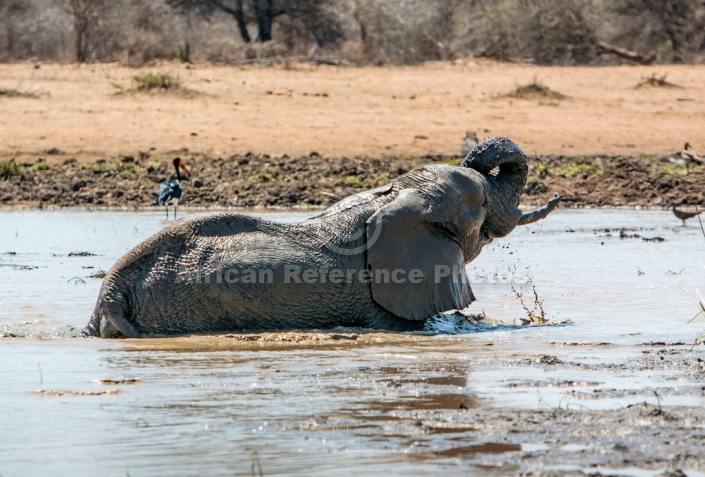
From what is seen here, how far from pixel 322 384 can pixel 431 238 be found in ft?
6.08

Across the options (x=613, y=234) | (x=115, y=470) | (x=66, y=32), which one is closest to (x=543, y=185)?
(x=613, y=234)

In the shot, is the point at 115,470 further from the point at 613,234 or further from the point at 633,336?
the point at 613,234

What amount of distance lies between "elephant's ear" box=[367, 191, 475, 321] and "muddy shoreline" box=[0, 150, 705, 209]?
8.03 metres

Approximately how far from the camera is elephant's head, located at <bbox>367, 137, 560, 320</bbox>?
727cm

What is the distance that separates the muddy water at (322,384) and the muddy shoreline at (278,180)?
5946mm

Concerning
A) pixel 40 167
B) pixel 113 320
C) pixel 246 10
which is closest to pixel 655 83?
pixel 40 167

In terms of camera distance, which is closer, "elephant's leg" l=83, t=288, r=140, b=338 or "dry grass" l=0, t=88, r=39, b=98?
"elephant's leg" l=83, t=288, r=140, b=338

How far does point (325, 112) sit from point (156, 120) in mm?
2480

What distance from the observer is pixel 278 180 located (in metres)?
16.1

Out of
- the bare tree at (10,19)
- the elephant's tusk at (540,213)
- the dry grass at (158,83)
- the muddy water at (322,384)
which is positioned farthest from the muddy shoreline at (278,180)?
the bare tree at (10,19)

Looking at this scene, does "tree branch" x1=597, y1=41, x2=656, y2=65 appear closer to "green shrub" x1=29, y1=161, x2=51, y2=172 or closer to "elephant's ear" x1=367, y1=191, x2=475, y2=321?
"green shrub" x1=29, y1=161, x2=51, y2=172

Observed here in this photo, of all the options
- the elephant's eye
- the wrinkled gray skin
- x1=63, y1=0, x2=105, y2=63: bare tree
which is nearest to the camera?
the wrinkled gray skin

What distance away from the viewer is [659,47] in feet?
85.6

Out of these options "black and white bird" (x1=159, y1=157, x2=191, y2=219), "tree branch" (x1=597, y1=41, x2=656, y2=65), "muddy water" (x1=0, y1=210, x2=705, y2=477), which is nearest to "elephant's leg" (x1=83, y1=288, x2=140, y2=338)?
"muddy water" (x1=0, y1=210, x2=705, y2=477)
